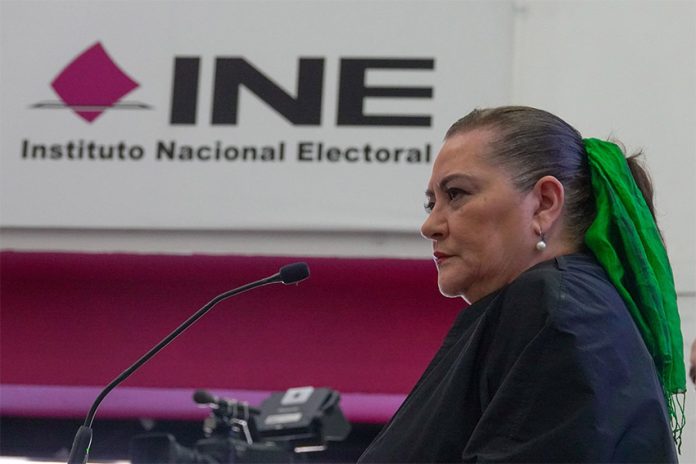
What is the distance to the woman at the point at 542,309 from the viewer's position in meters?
1.19

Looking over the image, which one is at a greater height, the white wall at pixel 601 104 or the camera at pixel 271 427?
the white wall at pixel 601 104

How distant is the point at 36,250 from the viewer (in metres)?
4.07

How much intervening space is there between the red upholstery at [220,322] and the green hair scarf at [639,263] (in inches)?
95.4

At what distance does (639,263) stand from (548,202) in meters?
Result: 0.14

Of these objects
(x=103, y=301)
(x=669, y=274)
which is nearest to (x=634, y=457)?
(x=669, y=274)

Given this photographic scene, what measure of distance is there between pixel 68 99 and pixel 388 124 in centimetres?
119

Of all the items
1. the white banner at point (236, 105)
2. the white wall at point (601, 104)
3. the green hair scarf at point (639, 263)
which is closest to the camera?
the green hair scarf at point (639, 263)

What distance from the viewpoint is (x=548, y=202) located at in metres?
1.45

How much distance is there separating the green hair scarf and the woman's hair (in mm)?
23

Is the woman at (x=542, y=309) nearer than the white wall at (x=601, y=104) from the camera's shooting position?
Yes

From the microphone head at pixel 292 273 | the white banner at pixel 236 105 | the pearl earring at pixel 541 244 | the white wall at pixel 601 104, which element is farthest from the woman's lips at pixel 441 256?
the white banner at pixel 236 105

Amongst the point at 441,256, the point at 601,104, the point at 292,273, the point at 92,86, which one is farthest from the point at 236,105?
the point at 441,256

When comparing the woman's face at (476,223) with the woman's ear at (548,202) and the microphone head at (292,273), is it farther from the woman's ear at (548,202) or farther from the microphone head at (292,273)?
the microphone head at (292,273)

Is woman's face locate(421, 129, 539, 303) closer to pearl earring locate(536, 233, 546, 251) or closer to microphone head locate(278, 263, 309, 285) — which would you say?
pearl earring locate(536, 233, 546, 251)
